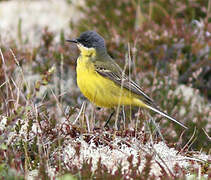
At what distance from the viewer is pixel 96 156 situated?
13.5 feet

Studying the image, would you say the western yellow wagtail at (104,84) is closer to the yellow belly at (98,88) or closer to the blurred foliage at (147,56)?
the yellow belly at (98,88)

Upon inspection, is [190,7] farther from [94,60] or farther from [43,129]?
[43,129]

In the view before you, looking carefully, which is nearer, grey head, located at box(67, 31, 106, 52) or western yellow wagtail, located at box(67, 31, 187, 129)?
western yellow wagtail, located at box(67, 31, 187, 129)

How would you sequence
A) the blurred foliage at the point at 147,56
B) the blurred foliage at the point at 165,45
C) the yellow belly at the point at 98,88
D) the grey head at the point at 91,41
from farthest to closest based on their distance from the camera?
the blurred foliage at the point at 165,45
the blurred foliage at the point at 147,56
the grey head at the point at 91,41
the yellow belly at the point at 98,88

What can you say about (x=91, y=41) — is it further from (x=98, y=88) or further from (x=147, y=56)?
(x=147, y=56)

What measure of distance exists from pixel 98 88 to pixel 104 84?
0.12 m

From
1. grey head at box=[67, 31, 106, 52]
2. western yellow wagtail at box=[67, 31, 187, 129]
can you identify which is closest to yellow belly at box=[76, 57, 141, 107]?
western yellow wagtail at box=[67, 31, 187, 129]

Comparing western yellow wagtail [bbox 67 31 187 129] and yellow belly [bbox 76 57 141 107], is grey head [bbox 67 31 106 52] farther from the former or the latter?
yellow belly [bbox 76 57 141 107]

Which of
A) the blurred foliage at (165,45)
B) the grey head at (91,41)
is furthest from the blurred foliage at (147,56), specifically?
the grey head at (91,41)

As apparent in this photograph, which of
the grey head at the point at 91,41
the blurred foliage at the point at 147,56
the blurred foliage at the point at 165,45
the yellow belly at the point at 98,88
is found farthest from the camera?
the blurred foliage at the point at 165,45

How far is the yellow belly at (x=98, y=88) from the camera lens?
5359 mm

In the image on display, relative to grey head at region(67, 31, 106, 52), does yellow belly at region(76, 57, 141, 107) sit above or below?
below

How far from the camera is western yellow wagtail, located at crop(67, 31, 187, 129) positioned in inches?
212

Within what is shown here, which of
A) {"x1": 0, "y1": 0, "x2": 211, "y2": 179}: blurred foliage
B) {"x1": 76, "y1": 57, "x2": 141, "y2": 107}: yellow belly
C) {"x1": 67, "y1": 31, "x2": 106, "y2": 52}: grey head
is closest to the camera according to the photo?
{"x1": 76, "y1": 57, "x2": 141, "y2": 107}: yellow belly
